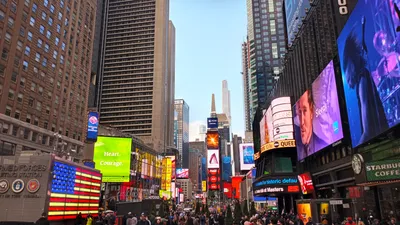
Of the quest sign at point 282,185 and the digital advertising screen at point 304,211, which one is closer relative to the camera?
the digital advertising screen at point 304,211

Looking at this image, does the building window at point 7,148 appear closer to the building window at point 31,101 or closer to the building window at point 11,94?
the building window at point 11,94

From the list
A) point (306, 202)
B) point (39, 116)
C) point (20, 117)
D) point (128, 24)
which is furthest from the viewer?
point (128, 24)

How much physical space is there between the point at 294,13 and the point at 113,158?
129ft

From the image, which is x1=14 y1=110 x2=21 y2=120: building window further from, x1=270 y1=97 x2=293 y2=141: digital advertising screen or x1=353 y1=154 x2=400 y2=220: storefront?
x1=353 y1=154 x2=400 y2=220: storefront

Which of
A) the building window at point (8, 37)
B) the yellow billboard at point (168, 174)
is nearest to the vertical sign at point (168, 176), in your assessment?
the yellow billboard at point (168, 174)

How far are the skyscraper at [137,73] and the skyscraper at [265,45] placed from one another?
174 feet

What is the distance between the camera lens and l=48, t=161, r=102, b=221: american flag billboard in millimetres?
19016

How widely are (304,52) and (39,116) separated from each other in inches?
2045

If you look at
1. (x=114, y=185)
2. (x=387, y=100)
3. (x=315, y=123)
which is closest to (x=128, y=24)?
(x=114, y=185)

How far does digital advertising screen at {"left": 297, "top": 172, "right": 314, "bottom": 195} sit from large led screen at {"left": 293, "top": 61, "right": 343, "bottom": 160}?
2.41 metres

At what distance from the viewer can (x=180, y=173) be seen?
544ft

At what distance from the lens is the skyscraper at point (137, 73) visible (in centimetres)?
18150

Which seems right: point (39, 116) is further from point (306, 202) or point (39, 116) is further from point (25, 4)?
point (306, 202)

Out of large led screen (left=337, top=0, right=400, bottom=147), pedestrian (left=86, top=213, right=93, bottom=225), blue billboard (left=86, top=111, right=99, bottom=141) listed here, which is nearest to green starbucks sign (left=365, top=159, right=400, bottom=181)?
large led screen (left=337, top=0, right=400, bottom=147)
